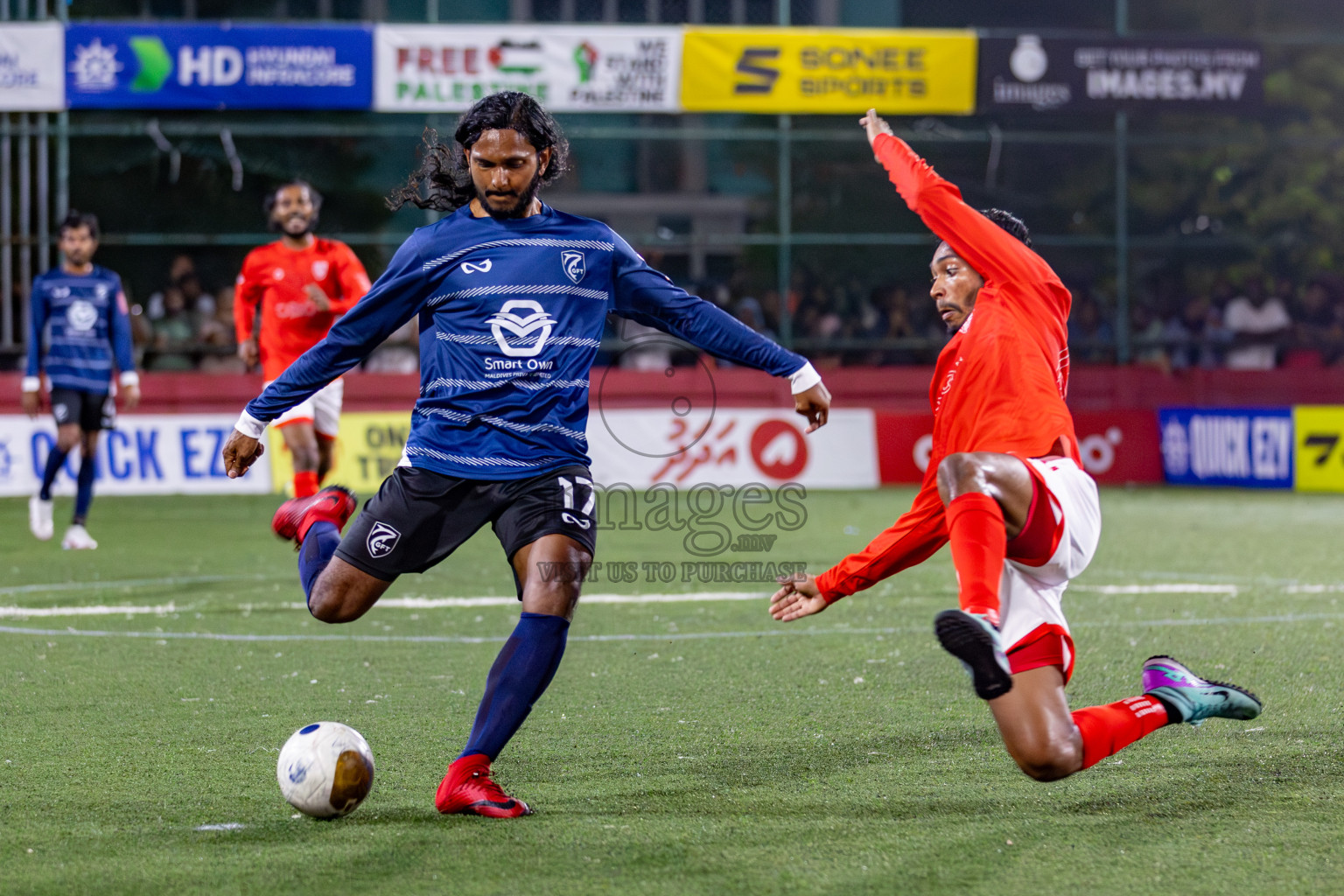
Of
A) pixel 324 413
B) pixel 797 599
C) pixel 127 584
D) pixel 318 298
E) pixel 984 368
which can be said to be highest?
pixel 318 298

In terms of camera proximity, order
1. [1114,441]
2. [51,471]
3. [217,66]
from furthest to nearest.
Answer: [217,66], [1114,441], [51,471]

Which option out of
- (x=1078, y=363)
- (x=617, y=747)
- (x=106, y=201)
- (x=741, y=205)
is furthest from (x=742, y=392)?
(x=617, y=747)

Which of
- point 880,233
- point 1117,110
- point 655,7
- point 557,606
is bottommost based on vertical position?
point 557,606

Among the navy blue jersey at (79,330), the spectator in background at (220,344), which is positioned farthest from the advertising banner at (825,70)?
the navy blue jersey at (79,330)

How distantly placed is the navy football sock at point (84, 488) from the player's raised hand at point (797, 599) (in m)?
8.54

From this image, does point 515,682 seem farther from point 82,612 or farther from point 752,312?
point 752,312

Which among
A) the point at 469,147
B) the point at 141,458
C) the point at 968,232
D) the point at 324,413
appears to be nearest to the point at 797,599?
the point at 968,232

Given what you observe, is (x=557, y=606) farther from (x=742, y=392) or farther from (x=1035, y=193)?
(x=1035, y=193)

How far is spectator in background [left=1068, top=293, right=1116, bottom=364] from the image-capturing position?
847 inches

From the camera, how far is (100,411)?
12.2 m

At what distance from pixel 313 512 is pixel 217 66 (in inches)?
632

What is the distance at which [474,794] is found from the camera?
4.24 m

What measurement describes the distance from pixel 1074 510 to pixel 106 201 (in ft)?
62.5

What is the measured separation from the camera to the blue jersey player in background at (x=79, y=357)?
11961mm
